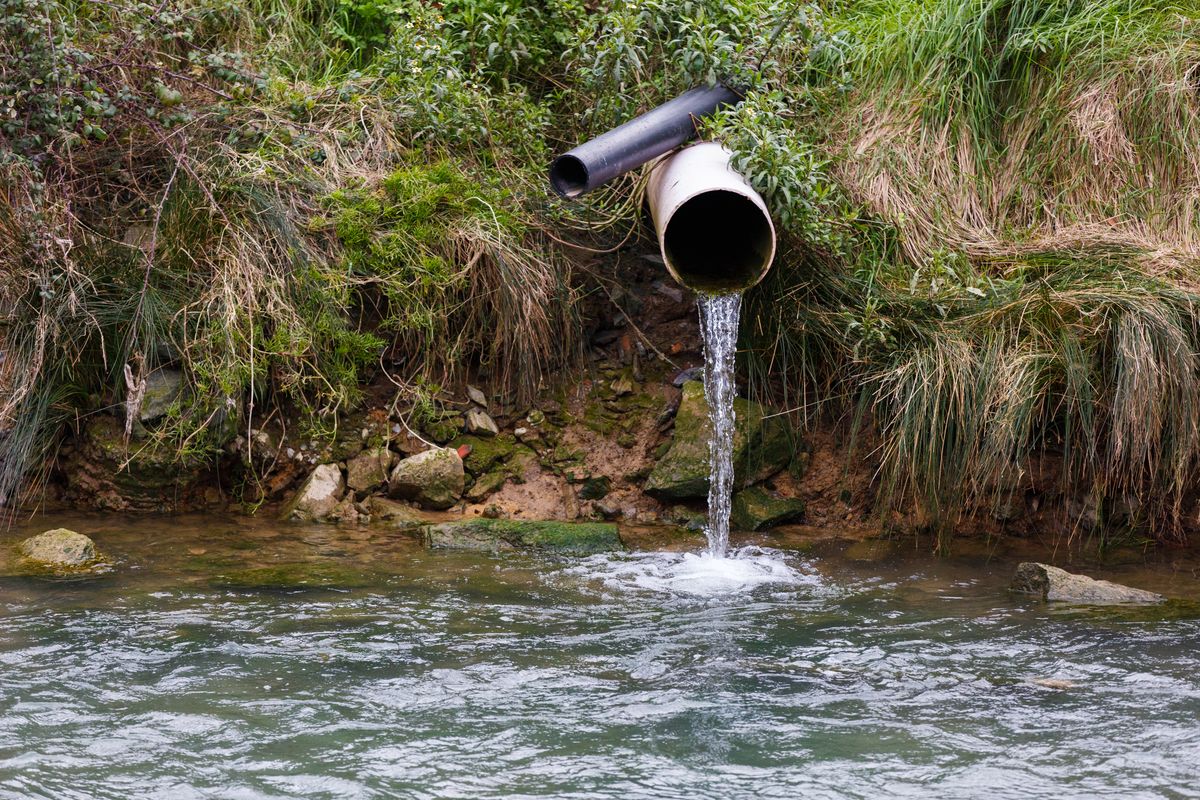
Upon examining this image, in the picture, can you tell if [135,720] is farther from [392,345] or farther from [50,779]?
[392,345]

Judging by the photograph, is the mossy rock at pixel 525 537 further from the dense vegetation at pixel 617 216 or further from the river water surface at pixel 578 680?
the dense vegetation at pixel 617 216

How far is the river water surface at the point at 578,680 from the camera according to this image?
3031 millimetres

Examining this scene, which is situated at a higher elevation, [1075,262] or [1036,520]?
[1075,262]

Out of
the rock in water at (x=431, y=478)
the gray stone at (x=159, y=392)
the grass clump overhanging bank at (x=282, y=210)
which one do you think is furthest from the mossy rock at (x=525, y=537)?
the gray stone at (x=159, y=392)

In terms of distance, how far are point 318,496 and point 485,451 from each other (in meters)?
0.79

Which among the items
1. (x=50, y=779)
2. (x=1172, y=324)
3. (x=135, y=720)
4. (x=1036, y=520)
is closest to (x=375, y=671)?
(x=135, y=720)

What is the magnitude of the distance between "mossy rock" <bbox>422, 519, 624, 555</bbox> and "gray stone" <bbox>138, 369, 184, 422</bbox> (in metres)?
1.30

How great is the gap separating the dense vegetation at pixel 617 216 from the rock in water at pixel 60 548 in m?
0.62

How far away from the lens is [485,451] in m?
5.78

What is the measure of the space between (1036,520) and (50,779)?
4030 millimetres

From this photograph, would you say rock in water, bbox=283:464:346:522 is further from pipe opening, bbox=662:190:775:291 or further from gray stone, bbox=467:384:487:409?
pipe opening, bbox=662:190:775:291

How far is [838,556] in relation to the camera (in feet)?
16.9

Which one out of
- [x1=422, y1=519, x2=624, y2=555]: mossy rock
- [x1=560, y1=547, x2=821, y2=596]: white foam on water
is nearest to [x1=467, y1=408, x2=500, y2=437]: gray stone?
[x1=422, y1=519, x2=624, y2=555]: mossy rock

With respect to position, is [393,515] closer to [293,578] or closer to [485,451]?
[485,451]
